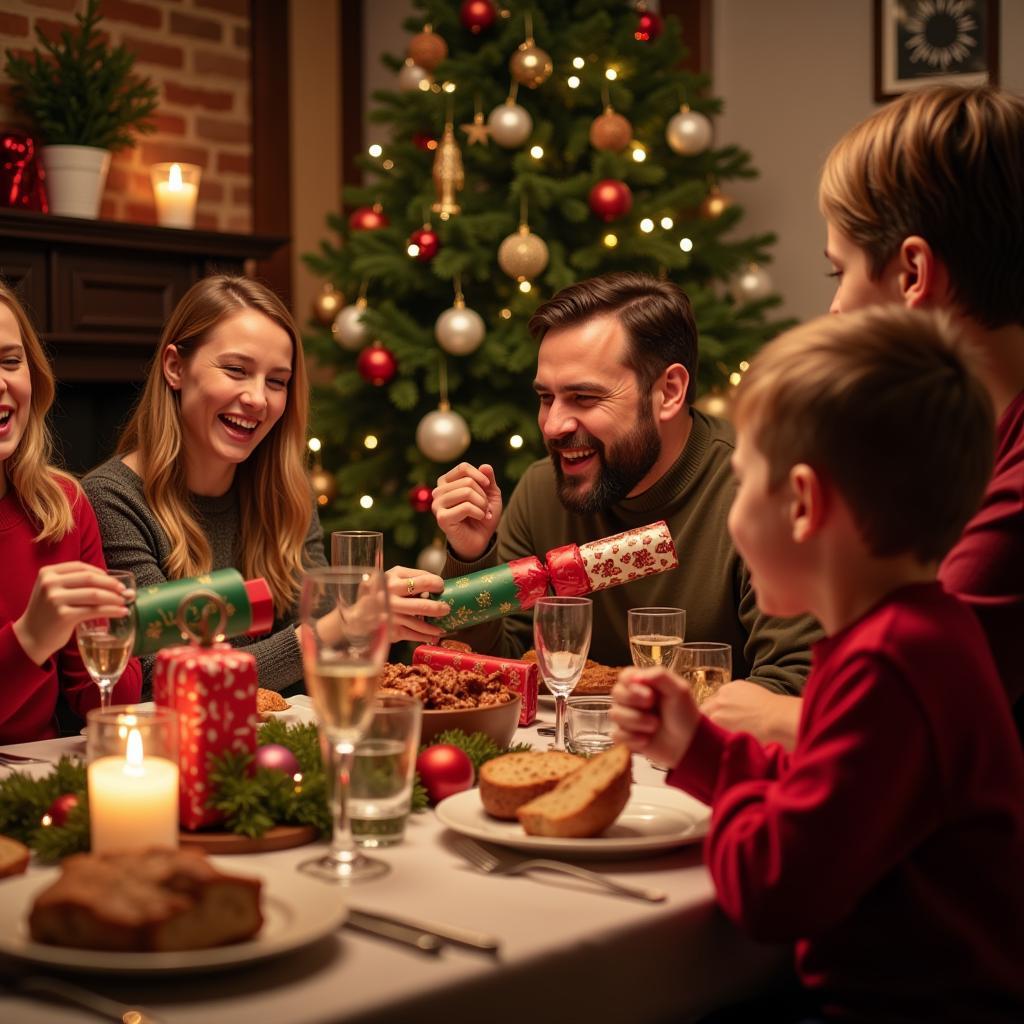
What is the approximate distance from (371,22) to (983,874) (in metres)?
5.33

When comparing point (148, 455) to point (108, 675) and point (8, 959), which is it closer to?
point (108, 675)

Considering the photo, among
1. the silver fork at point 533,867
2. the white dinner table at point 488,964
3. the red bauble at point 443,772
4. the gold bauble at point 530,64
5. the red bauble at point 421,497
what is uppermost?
the gold bauble at point 530,64

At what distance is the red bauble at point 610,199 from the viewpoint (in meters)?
4.23

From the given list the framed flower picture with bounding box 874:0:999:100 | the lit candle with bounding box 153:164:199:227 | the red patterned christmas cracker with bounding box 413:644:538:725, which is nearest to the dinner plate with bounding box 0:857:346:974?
the red patterned christmas cracker with bounding box 413:644:538:725

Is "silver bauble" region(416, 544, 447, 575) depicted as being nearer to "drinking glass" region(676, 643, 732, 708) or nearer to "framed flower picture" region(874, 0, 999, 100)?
"framed flower picture" region(874, 0, 999, 100)

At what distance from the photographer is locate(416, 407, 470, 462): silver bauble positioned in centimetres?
427

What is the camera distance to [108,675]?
1678 mm

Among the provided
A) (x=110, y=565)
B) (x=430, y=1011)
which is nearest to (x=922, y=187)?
(x=430, y=1011)

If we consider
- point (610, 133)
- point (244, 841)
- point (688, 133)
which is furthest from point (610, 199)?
point (244, 841)

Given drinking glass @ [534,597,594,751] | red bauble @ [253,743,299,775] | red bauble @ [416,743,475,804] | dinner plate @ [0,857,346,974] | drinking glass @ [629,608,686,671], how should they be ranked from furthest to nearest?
drinking glass @ [629,608,686,671] → drinking glass @ [534,597,594,751] → red bauble @ [416,743,475,804] → red bauble @ [253,743,299,775] → dinner plate @ [0,857,346,974]

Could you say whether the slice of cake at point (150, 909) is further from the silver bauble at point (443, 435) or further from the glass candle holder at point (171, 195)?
the glass candle holder at point (171, 195)

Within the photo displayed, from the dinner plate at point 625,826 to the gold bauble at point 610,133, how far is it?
3.07 m

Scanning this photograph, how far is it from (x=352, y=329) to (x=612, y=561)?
2611 millimetres

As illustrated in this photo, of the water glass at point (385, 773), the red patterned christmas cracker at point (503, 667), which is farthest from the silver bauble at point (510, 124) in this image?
the water glass at point (385, 773)
